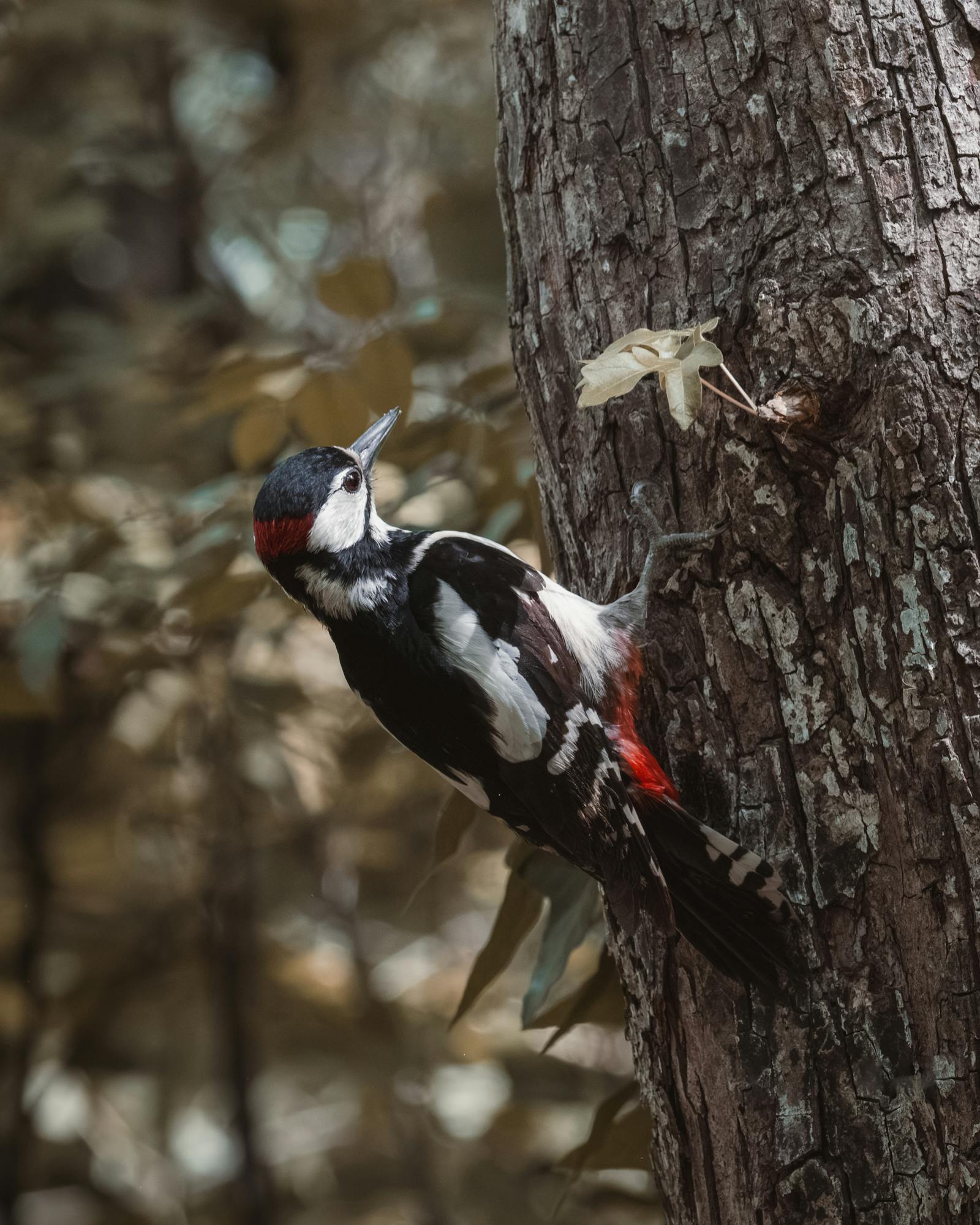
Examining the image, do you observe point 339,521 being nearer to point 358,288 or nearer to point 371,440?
point 371,440

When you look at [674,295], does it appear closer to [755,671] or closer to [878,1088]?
[755,671]

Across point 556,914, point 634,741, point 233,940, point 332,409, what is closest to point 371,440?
point 332,409

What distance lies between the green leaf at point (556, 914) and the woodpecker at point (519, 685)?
5.8 inches

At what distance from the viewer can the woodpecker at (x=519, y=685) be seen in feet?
6.00

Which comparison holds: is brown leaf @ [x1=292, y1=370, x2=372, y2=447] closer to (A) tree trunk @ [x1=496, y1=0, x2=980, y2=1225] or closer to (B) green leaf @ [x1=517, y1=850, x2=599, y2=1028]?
(A) tree trunk @ [x1=496, y1=0, x2=980, y2=1225]

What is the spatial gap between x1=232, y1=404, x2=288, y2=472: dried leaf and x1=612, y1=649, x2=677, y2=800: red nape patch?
1132mm

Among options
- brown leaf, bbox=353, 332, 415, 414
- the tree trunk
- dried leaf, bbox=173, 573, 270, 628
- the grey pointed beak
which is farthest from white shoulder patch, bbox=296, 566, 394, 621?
the tree trunk

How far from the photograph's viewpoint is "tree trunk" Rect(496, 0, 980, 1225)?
5.23ft

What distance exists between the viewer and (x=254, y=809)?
14.4ft

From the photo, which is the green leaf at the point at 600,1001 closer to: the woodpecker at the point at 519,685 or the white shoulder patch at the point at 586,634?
the woodpecker at the point at 519,685

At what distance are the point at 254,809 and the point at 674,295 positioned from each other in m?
3.06

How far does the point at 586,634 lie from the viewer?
2.13m

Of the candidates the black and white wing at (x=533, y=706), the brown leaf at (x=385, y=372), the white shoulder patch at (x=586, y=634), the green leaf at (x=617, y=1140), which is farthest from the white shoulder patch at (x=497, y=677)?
the green leaf at (x=617, y=1140)

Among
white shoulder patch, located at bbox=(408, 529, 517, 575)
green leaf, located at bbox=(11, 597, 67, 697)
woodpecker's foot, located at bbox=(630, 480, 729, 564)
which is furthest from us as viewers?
green leaf, located at bbox=(11, 597, 67, 697)
